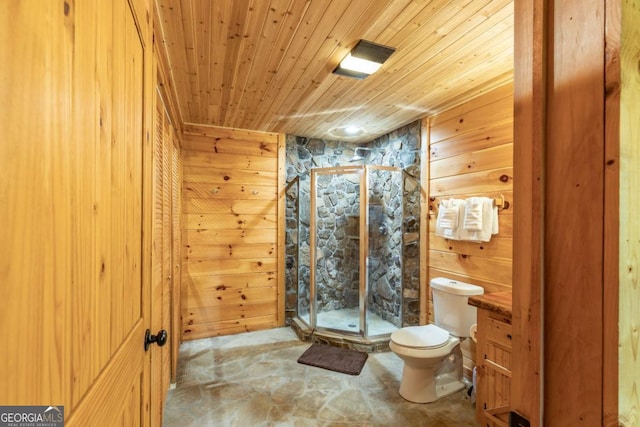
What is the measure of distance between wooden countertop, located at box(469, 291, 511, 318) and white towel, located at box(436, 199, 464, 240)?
0.70m

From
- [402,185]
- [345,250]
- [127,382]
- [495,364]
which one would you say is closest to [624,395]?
[127,382]

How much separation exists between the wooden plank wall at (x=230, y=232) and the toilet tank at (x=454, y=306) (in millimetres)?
1848

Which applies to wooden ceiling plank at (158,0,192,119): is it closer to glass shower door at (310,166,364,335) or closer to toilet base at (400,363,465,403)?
glass shower door at (310,166,364,335)

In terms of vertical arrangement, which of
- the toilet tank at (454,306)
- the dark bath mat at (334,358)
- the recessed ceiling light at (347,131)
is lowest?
the dark bath mat at (334,358)

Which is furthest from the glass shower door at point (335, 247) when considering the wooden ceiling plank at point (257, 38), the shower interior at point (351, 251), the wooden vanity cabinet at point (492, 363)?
the wooden vanity cabinet at point (492, 363)

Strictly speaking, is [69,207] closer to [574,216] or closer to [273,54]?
[574,216]

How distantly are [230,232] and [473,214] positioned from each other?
2503 mm

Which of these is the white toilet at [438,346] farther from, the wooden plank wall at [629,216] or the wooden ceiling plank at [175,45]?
the wooden ceiling plank at [175,45]

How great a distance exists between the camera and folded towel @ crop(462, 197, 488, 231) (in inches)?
89.3

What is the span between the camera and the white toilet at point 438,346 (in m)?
2.13

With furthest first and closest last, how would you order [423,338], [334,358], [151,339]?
[334,358] → [423,338] → [151,339]

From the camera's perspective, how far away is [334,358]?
2777 millimetres

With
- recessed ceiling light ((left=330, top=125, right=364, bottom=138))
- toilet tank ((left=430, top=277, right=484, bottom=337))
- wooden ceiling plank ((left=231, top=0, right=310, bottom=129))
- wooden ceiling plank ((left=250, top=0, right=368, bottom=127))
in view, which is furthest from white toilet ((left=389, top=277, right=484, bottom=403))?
wooden ceiling plank ((left=231, top=0, right=310, bottom=129))

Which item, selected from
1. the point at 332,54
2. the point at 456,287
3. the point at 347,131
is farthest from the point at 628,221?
the point at 347,131
